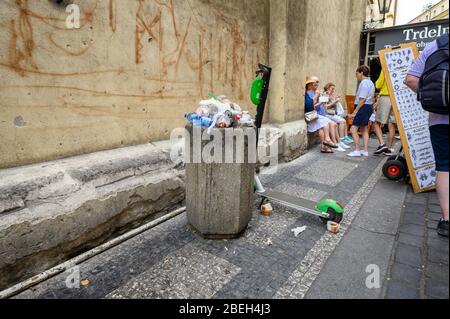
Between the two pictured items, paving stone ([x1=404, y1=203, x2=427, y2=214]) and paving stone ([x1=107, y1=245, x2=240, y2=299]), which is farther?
paving stone ([x1=404, y1=203, x2=427, y2=214])

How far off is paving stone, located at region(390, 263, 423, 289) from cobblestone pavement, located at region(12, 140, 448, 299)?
0.08 meters

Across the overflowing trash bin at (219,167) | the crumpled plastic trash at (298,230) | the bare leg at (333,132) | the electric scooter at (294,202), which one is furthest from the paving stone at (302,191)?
the bare leg at (333,132)

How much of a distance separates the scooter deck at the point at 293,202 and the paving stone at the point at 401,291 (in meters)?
0.97

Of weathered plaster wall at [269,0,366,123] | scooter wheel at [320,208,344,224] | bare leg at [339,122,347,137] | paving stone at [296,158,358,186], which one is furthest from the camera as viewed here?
bare leg at [339,122,347,137]

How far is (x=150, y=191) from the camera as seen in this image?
9.89ft

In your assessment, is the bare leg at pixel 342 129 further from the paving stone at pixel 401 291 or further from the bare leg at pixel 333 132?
the paving stone at pixel 401 291

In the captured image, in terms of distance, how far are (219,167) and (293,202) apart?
113cm

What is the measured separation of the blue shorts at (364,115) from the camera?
18.8ft

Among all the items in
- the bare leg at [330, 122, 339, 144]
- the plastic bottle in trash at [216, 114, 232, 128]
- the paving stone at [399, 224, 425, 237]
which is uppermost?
the plastic bottle in trash at [216, 114, 232, 128]

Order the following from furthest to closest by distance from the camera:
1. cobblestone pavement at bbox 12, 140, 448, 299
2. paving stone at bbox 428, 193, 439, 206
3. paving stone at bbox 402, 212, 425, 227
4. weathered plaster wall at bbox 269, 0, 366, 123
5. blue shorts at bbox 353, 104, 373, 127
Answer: blue shorts at bbox 353, 104, 373, 127, weathered plaster wall at bbox 269, 0, 366, 123, paving stone at bbox 428, 193, 439, 206, paving stone at bbox 402, 212, 425, 227, cobblestone pavement at bbox 12, 140, 448, 299

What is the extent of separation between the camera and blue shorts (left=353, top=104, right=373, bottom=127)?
225 inches

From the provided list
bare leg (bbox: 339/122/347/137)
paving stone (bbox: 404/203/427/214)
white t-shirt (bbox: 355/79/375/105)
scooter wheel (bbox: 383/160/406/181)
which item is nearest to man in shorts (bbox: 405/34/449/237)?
paving stone (bbox: 404/203/427/214)

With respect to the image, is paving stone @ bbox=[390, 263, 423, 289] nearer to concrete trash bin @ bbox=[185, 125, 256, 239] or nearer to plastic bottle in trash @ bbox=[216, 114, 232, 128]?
concrete trash bin @ bbox=[185, 125, 256, 239]
